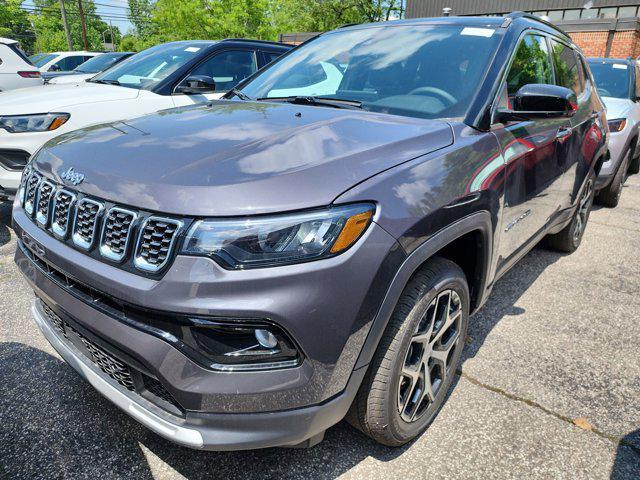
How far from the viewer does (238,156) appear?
1723 millimetres

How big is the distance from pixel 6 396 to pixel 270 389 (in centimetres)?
169

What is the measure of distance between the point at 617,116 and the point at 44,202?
6246 mm

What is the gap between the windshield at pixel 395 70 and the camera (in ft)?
8.02

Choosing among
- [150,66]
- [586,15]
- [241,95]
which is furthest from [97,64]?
[586,15]

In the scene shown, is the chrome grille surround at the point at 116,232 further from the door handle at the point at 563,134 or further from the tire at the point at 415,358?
the door handle at the point at 563,134

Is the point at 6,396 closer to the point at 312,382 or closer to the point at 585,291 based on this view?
the point at 312,382

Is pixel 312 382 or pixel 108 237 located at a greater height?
pixel 108 237

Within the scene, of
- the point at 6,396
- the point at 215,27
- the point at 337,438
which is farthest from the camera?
the point at 215,27

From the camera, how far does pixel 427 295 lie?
1896 millimetres

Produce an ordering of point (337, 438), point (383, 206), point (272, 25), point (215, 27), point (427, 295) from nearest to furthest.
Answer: point (383, 206) < point (427, 295) < point (337, 438) < point (215, 27) < point (272, 25)

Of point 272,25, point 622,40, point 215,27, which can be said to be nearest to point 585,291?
point 622,40

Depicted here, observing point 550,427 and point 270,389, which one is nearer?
point 270,389

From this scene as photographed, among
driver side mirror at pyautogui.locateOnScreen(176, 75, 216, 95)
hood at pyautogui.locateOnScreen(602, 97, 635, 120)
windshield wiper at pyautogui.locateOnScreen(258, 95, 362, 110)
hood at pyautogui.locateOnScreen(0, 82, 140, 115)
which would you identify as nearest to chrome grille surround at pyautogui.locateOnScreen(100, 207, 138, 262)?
windshield wiper at pyautogui.locateOnScreen(258, 95, 362, 110)

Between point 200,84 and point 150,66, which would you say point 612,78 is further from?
point 150,66
